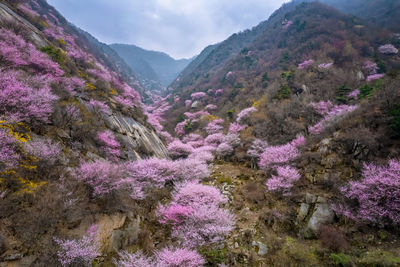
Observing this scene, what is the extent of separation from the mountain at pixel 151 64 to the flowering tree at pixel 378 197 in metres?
78.3

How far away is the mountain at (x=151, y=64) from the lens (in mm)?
88125

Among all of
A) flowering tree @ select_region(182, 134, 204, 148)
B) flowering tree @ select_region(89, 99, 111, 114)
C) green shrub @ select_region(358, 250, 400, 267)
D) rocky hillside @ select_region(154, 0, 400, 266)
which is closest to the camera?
green shrub @ select_region(358, 250, 400, 267)

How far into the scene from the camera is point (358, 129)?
860cm

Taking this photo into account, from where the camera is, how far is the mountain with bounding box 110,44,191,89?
88.1 metres

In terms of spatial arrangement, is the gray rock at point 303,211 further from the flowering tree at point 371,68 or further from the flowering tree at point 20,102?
the flowering tree at point 371,68

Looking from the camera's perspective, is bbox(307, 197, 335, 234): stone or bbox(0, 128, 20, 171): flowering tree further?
bbox(307, 197, 335, 234): stone

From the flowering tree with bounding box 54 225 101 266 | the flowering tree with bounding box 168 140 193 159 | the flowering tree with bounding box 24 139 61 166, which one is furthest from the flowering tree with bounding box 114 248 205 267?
the flowering tree with bounding box 168 140 193 159

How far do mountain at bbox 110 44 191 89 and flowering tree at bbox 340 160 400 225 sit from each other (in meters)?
78.3

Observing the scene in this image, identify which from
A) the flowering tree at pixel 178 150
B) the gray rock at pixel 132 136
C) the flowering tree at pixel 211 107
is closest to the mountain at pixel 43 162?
the gray rock at pixel 132 136

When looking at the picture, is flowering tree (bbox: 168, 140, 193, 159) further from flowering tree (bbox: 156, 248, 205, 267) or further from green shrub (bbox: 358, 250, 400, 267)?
green shrub (bbox: 358, 250, 400, 267)

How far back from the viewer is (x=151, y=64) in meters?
112

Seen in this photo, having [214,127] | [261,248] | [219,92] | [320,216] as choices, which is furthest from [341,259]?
[219,92]

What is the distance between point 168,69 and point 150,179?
116983 millimetres

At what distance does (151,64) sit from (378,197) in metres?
121
